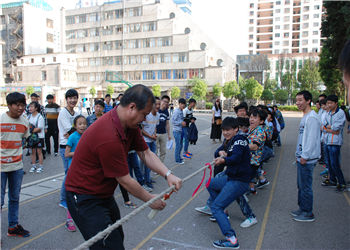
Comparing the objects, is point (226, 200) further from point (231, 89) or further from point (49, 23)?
point (49, 23)

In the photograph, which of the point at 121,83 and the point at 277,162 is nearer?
the point at 277,162

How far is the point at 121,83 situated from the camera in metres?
64.9

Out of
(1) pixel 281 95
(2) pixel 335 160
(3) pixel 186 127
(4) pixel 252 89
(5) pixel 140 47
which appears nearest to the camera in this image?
(2) pixel 335 160

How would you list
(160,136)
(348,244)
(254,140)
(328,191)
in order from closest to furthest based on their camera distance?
(348,244)
(254,140)
(328,191)
(160,136)

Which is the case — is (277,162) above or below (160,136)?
below

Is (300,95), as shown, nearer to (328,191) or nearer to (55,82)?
(328,191)

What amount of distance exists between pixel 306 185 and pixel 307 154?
54 centimetres

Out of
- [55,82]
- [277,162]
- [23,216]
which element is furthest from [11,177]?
[55,82]

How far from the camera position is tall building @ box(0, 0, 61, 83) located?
64312 mm

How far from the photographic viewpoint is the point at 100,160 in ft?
7.36

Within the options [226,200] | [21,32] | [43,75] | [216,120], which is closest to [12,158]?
[226,200]

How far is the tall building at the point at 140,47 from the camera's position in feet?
195

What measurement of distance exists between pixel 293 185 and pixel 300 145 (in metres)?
2.32

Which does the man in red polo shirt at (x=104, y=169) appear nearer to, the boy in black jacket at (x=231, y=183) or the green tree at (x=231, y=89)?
the boy in black jacket at (x=231, y=183)
